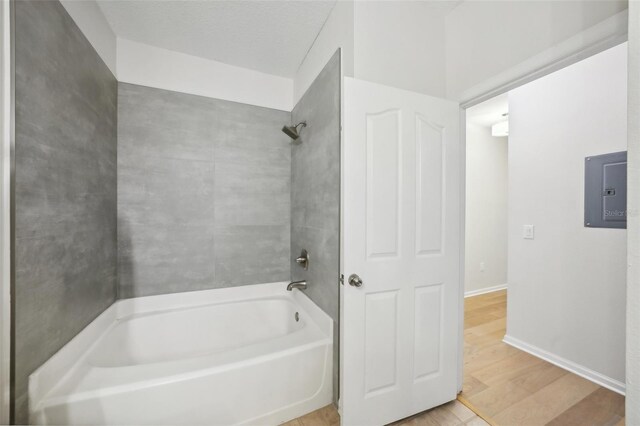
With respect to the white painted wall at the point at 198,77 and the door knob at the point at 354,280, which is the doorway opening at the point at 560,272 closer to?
the door knob at the point at 354,280

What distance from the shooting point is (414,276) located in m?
1.37

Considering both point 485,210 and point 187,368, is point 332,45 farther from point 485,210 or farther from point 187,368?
point 485,210

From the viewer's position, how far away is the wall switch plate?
2127 mm

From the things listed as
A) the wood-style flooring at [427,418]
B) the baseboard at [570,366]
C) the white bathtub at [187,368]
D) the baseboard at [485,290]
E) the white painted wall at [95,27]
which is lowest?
the wood-style flooring at [427,418]

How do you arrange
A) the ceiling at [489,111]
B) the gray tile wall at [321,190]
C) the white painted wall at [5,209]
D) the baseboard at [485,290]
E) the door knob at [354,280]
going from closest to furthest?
1. the white painted wall at [5,209]
2. the door knob at [354,280]
3. the gray tile wall at [321,190]
4. the ceiling at [489,111]
5. the baseboard at [485,290]

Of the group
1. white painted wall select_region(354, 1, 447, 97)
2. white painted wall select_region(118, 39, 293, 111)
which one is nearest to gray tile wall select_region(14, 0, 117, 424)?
white painted wall select_region(118, 39, 293, 111)

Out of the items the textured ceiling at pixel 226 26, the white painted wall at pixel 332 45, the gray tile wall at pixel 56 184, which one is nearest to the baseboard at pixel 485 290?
the white painted wall at pixel 332 45

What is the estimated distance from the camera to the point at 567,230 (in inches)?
75.3

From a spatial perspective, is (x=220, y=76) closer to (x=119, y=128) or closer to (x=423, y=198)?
(x=119, y=128)

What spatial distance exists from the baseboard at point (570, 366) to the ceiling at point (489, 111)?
2.49m

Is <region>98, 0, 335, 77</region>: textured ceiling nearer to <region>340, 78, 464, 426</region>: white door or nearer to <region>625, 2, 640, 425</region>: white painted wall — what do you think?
<region>340, 78, 464, 426</region>: white door

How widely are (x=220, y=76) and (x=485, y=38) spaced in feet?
6.42

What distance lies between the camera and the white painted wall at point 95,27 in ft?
4.21

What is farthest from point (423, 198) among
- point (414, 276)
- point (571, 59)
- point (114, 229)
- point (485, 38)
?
point (114, 229)
